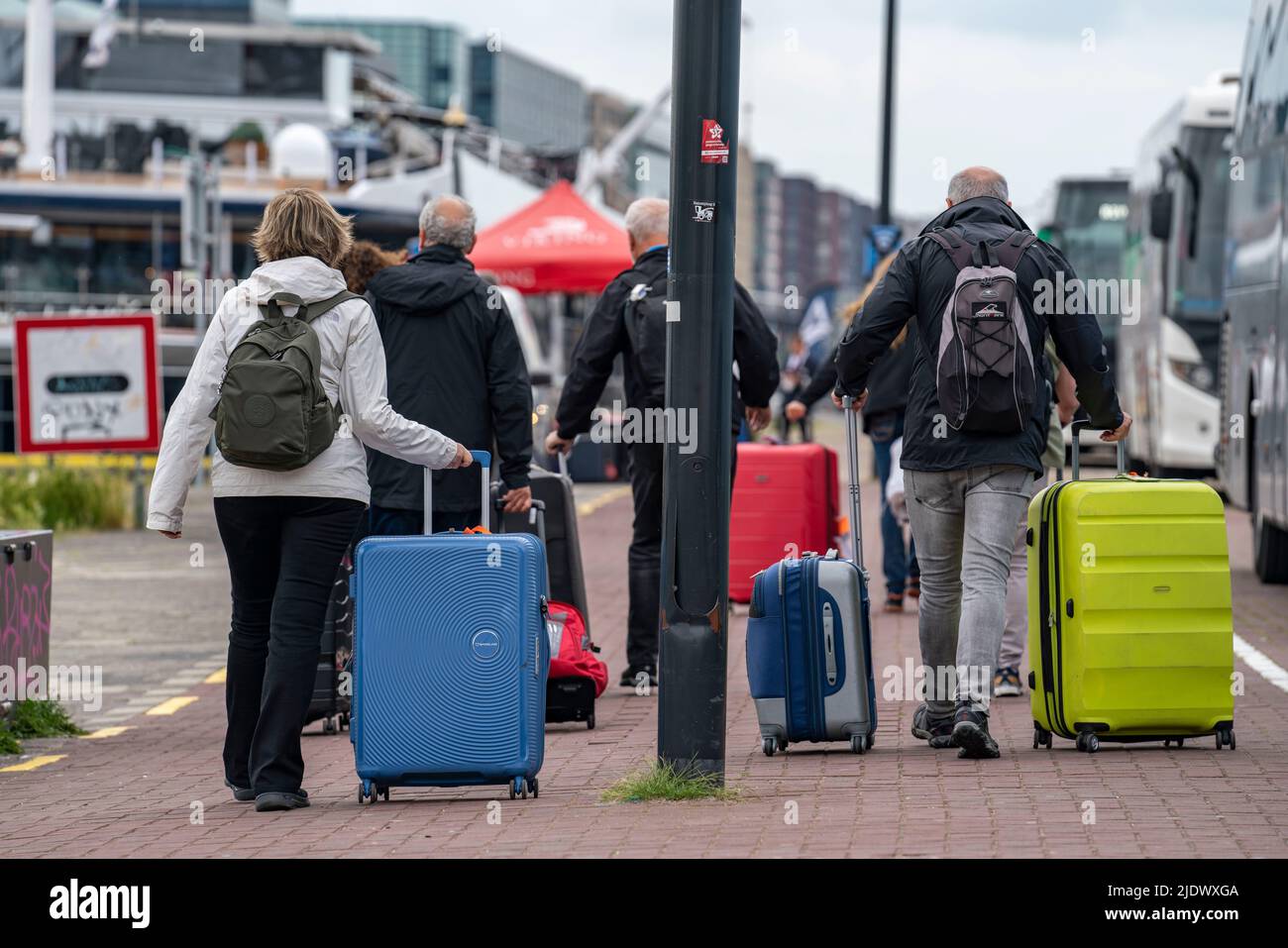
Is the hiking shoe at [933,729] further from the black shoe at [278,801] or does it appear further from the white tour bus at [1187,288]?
the white tour bus at [1187,288]

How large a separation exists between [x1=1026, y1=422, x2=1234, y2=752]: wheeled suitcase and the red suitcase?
525cm

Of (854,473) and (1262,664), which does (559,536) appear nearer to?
(854,473)

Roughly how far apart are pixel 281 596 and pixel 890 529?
649 centimetres

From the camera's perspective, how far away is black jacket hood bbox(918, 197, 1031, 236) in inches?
306

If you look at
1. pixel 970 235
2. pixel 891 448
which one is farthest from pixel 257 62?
pixel 970 235

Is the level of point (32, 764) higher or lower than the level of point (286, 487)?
lower

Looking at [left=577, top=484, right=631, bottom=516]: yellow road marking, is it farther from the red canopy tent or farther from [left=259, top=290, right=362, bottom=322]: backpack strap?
[left=259, top=290, right=362, bottom=322]: backpack strap

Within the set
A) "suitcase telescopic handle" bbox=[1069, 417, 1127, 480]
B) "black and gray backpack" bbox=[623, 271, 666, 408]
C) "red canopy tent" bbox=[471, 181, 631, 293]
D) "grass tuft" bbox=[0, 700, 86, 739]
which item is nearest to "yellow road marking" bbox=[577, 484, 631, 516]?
"red canopy tent" bbox=[471, 181, 631, 293]

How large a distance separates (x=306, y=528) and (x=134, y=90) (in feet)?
198

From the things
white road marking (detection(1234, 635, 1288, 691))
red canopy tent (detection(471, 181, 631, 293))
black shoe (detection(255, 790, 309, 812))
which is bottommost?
white road marking (detection(1234, 635, 1288, 691))

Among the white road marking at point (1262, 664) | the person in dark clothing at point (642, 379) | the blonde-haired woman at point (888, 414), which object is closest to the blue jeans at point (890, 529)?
the blonde-haired woman at point (888, 414)

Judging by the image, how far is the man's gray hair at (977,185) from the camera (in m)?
7.88

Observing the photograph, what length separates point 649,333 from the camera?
9.62 metres

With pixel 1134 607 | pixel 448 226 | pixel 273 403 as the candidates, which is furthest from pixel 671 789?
pixel 448 226
